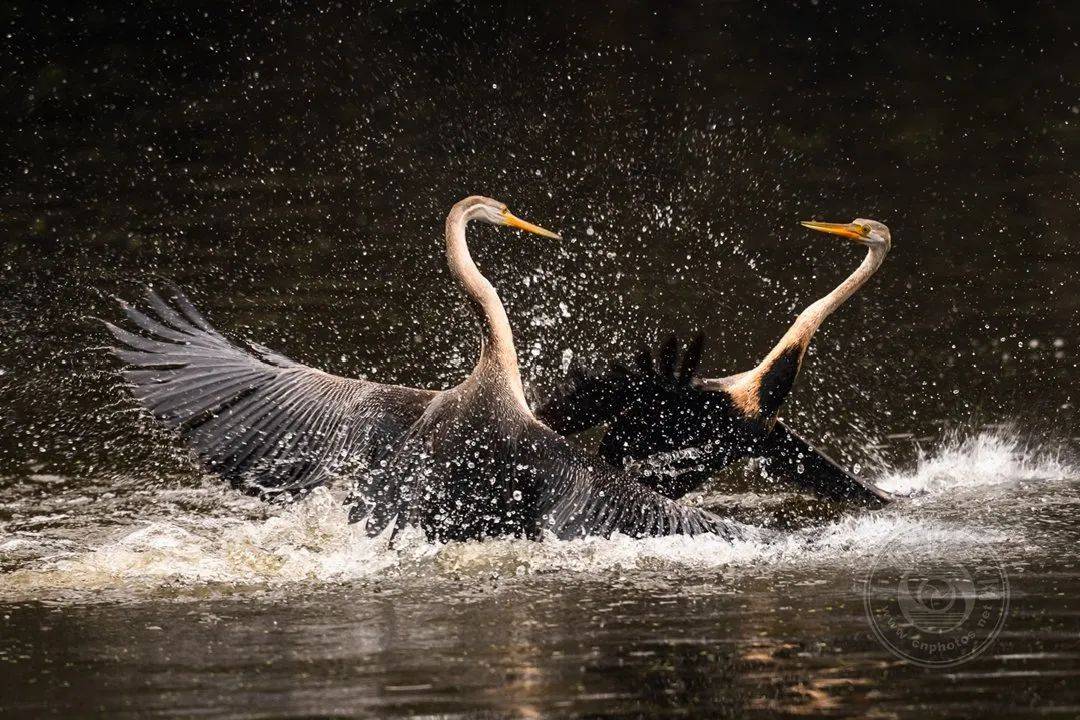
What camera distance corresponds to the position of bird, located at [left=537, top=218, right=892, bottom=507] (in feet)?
23.3

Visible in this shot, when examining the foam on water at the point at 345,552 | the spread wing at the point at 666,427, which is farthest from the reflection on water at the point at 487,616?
the spread wing at the point at 666,427

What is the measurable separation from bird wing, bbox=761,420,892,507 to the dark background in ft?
2.48

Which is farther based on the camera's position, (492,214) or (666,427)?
(492,214)

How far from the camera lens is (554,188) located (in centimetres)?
1255

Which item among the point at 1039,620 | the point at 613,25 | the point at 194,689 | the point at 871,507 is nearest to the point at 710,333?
the point at 871,507

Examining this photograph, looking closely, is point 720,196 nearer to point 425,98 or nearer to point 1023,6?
point 425,98

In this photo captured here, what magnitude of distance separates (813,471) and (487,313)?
1.83 metres

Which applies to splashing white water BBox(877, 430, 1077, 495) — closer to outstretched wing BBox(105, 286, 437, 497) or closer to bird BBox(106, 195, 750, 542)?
bird BBox(106, 195, 750, 542)

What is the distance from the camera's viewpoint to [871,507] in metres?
7.52

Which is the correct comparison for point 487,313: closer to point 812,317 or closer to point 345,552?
point 345,552

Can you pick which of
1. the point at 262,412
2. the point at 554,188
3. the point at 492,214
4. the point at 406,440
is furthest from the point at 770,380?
the point at 554,188

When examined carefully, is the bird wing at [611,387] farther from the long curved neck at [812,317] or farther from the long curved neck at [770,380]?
the long curved neck at [812,317]

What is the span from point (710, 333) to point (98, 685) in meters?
5.51

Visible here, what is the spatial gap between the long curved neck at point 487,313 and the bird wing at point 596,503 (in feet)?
1.13
